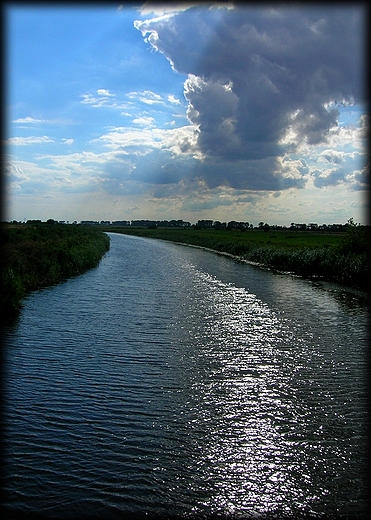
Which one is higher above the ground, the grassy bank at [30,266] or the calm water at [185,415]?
the grassy bank at [30,266]

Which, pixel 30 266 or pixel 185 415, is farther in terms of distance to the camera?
pixel 30 266

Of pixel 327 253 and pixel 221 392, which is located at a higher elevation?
pixel 327 253

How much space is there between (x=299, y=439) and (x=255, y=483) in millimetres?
1745

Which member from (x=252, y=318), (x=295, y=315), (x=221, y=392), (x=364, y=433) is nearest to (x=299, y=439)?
(x=364, y=433)

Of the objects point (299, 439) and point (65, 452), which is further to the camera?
point (299, 439)

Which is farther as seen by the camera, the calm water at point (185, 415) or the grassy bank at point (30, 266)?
the grassy bank at point (30, 266)

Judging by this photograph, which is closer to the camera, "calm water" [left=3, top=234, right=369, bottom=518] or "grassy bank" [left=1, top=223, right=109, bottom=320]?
"calm water" [left=3, top=234, right=369, bottom=518]

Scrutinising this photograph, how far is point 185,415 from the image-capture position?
9.30 meters

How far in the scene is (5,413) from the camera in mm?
9242

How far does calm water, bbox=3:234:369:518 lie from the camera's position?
21.7 ft

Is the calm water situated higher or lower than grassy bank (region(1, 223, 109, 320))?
lower

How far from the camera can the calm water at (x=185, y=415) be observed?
21.7ft

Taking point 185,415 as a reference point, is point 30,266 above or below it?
above

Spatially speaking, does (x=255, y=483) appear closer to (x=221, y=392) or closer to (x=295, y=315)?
(x=221, y=392)
